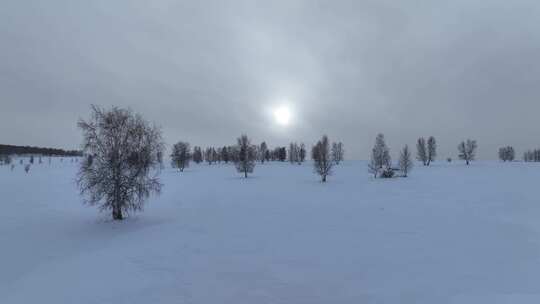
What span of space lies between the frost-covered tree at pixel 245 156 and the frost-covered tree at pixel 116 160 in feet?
151

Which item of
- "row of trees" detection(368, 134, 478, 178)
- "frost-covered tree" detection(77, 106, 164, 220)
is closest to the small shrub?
"row of trees" detection(368, 134, 478, 178)

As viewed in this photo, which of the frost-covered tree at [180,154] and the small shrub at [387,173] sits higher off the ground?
the frost-covered tree at [180,154]

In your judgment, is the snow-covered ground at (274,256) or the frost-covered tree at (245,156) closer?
the snow-covered ground at (274,256)

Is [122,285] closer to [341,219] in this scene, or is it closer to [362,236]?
[362,236]

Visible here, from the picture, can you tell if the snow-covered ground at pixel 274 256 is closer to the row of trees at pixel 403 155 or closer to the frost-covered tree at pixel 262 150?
the row of trees at pixel 403 155

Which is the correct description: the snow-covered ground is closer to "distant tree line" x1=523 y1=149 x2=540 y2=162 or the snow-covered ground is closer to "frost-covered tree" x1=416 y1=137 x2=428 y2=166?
"frost-covered tree" x1=416 y1=137 x2=428 y2=166

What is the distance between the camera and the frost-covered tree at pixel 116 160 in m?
19.5

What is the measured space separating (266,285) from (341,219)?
11.8m

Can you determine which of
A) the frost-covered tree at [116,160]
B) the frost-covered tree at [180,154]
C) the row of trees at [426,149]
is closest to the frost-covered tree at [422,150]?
the row of trees at [426,149]

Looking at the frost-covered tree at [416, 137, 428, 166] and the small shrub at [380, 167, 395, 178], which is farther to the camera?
the frost-covered tree at [416, 137, 428, 166]

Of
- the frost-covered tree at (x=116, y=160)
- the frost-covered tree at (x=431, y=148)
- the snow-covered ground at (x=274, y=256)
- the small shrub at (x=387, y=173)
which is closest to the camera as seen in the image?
the snow-covered ground at (x=274, y=256)

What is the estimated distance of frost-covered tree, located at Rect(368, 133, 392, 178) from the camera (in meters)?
65.1

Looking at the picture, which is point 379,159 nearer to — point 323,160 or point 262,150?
point 323,160

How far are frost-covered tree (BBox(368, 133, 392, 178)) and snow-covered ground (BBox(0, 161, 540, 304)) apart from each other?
41.2 metres
